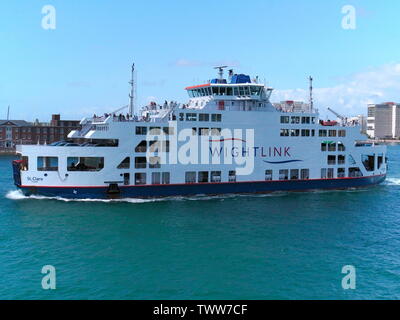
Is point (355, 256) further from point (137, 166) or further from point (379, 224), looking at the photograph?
point (137, 166)

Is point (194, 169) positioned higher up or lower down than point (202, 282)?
higher up

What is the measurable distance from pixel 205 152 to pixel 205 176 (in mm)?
2211

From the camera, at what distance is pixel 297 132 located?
131ft

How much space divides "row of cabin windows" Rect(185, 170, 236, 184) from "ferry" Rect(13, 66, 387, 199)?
0.09 meters

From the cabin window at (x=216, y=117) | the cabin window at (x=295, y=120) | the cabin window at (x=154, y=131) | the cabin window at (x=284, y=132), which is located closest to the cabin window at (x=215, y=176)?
the cabin window at (x=216, y=117)

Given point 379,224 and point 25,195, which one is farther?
point 25,195

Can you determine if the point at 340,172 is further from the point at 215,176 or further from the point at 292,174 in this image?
the point at 215,176

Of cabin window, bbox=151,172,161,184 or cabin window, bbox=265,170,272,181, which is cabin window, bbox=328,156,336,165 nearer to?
cabin window, bbox=265,170,272,181

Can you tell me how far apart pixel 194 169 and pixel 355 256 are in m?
17.4

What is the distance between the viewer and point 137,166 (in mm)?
34344

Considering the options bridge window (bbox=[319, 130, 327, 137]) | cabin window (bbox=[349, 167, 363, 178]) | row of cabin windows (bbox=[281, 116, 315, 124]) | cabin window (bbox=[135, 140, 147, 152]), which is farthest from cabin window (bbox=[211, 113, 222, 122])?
cabin window (bbox=[349, 167, 363, 178])

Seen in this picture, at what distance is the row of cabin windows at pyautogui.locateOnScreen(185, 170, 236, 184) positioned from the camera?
36188mm
